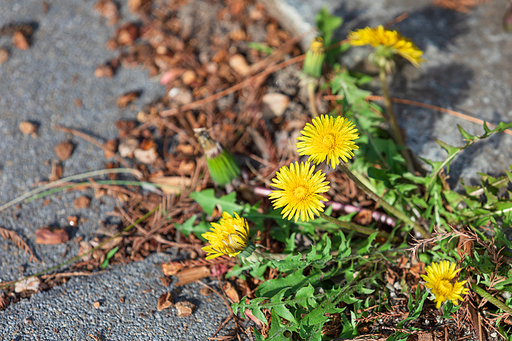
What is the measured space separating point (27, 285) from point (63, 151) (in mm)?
882

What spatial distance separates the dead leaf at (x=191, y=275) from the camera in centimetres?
199

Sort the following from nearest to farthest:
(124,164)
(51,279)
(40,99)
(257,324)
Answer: (257,324) < (51,279) < (124,164) < (40,99)

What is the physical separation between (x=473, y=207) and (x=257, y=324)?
1275mm

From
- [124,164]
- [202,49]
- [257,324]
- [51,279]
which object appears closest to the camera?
[257,324]

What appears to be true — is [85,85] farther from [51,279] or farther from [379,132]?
[379,132]

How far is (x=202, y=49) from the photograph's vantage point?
291cm

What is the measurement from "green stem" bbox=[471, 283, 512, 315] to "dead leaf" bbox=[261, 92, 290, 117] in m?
1.54

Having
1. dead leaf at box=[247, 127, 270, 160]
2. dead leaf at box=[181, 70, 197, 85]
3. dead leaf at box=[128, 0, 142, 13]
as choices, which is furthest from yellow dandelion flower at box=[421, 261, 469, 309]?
dead leaf at box=[128, 0, 142, 13]

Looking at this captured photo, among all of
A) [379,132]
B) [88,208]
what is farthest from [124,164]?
[379,132]

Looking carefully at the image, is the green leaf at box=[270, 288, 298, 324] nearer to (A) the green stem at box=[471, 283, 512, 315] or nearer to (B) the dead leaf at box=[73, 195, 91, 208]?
(A) the green stem at box=[471, 283, 512, 315]

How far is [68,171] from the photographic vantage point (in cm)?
239

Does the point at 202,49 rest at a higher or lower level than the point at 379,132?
higher

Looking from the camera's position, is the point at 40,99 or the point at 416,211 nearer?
the point at 416,211

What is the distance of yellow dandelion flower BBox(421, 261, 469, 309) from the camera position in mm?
1554
